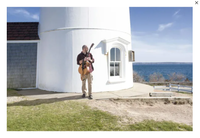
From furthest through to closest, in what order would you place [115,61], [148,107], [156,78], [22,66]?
1. [156,78]
2. [22,66]
3. [115,61]
4. [148,107]

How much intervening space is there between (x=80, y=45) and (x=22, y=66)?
420cm

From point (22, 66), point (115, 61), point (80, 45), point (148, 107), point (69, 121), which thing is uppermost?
point (80, 45)

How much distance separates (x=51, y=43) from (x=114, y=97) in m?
4.66

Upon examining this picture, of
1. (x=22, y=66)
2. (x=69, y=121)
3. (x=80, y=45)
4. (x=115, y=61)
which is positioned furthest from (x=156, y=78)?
(x=69, y=121)

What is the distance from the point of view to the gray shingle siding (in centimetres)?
850

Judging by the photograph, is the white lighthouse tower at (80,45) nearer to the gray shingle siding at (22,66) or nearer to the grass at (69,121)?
the gray shingle siding at (22,66)

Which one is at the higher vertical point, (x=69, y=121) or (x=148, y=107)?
(x=69, y=121)

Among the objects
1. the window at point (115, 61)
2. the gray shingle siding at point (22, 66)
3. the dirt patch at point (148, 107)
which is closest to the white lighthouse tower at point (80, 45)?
the window at point (115, 61)

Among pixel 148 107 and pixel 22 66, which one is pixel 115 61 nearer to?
pixel 148 107

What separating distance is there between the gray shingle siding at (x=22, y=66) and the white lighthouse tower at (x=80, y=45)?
91 centimetres

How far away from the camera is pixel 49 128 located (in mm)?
3523

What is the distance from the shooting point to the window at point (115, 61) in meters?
7.91

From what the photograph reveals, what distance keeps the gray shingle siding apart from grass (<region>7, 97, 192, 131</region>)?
376cm

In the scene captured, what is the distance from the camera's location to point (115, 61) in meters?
7.96
